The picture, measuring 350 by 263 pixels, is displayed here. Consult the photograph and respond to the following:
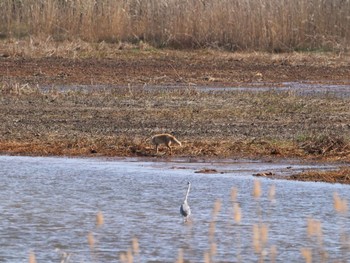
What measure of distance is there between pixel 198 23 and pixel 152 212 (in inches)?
619

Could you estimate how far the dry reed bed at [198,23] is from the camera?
24.8 metres

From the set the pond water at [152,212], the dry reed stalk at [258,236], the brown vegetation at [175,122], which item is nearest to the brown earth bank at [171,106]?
the brown vegetation at [175,122]

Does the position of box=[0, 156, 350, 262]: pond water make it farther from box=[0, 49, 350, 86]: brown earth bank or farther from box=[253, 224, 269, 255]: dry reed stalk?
box=[0, 49, 350, 86]: brown earth bank

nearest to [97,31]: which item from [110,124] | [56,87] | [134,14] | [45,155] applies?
[134,14]

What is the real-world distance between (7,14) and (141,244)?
18879mm

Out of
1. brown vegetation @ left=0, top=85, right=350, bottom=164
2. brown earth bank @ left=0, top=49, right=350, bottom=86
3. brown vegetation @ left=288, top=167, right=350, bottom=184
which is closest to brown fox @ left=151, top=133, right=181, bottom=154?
brown vegetation @ left=0, top=85, right=350, bottom=164

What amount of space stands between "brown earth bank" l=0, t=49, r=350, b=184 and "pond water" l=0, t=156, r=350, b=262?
68 centimetres

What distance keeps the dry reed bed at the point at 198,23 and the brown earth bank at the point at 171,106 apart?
69 centimetres

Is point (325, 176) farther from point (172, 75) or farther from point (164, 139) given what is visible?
point (172, 75)

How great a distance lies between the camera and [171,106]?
1650 centimetres

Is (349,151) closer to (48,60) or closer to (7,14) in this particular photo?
(48,60)

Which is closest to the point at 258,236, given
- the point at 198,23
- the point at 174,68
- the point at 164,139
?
the point at 164,139

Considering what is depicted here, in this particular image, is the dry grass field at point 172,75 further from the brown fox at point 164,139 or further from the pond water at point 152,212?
the pond water at point 152,212

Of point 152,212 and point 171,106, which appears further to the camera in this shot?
point 171,106
